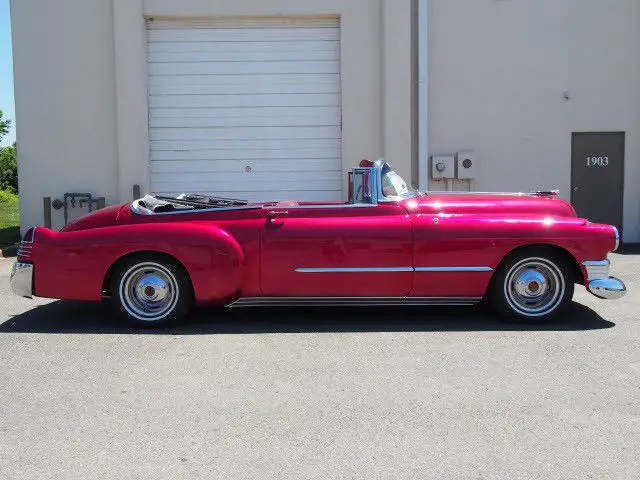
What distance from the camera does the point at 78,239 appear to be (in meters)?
6.00

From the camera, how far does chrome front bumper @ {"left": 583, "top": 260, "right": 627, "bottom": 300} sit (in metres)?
5.93

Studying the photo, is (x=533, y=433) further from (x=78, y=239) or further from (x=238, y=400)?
(x=78, y=239)

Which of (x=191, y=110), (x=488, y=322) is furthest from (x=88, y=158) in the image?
(x=488, y=322)

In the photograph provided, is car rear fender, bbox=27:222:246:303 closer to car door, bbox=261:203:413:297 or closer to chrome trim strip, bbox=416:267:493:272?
car door, bbox=261:203:413:297

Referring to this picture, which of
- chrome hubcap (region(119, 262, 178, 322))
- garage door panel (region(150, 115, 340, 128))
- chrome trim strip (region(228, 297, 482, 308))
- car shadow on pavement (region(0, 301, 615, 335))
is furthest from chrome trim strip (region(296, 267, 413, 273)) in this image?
garage door panel (region(150, 115, 340, 128))

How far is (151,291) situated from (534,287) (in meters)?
3.15

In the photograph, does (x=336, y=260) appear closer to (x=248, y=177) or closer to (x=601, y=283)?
(x=601, y=283)

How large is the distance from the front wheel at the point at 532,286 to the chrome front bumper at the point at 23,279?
151 inches

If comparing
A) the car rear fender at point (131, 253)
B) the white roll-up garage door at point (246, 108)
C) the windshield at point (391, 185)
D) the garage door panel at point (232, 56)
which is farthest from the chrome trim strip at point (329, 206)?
the garage door panel at point (232, 56)

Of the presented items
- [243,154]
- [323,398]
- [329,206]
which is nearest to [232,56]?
[243,154]

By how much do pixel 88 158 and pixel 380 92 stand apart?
4.74 metres

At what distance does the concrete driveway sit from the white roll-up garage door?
552cm

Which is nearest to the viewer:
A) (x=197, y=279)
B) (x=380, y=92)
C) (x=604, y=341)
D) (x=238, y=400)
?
(x=238, y=400)

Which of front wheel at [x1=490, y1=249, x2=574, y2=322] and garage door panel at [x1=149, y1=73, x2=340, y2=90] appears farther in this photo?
garage door panel at [x1=149, y1=73, x2=340, y2=90]
